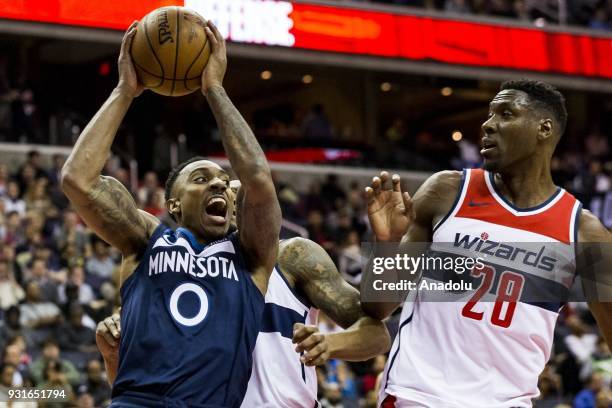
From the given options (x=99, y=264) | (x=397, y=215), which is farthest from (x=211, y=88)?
(x=99, y=264)

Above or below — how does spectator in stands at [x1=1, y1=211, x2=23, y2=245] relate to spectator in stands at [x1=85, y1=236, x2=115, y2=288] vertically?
above

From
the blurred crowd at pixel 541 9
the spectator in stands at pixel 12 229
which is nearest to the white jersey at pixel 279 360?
the spectator in stands at pixel 12 229

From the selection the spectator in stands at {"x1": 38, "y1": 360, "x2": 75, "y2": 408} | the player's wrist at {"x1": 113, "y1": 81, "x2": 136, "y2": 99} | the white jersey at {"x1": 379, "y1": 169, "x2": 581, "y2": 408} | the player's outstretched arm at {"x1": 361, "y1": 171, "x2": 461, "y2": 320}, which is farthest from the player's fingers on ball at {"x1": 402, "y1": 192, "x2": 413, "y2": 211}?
the spectator in stands at {"x1": 38, "y1": 360, "x2": 75, "y2": 408}

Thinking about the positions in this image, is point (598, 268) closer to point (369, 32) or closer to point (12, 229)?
point (12, 229)

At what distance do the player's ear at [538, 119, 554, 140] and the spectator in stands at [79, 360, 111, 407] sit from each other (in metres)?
7.01

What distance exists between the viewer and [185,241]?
203 inches

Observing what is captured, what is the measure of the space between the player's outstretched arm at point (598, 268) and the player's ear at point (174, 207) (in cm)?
192

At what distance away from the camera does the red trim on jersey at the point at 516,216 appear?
18.1 ft

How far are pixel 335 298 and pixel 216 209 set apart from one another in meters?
0.75

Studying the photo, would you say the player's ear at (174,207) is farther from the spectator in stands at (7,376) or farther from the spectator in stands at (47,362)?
the spectator in stands at (47,362)

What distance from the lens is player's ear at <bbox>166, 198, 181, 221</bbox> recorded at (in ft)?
17.6

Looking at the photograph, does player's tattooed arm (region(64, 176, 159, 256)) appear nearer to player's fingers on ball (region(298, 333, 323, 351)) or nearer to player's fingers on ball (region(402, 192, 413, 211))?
player's fingers on ball (region(298, 333, 323, 351))

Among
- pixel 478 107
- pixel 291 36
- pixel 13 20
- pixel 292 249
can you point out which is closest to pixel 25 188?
pixel 13 20

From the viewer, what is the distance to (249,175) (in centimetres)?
491
